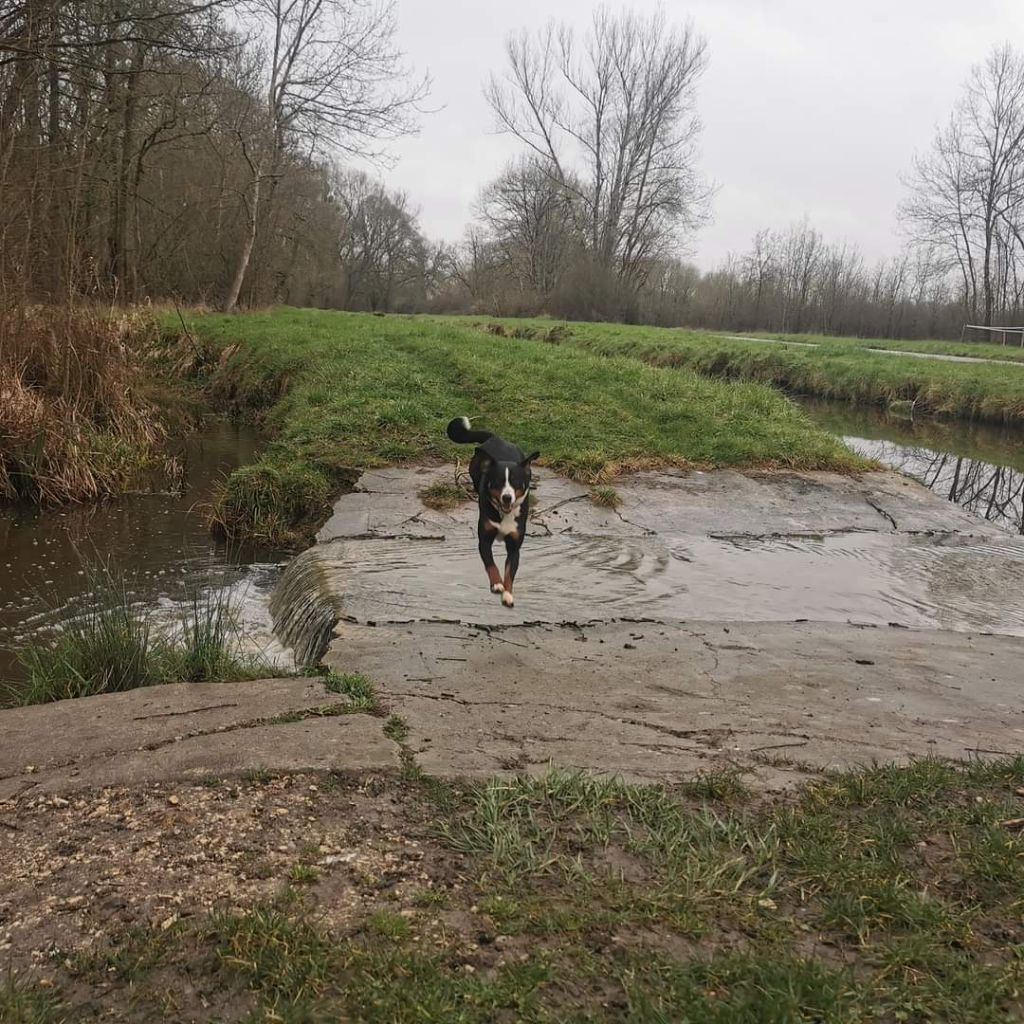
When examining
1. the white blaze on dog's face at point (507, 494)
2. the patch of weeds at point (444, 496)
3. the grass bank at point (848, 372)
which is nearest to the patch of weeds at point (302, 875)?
the white blaze on dog's face at point (507, 494)

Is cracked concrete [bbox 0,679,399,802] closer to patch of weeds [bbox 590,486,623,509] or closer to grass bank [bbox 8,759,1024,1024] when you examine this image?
grass bank [bbox 8,759,1024,1024]

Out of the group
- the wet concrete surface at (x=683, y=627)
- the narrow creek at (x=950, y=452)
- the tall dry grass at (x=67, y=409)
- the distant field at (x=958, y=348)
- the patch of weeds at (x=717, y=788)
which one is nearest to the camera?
the patch of weeds at (x=717, y=788)

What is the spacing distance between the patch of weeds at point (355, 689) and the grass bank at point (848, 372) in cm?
1730

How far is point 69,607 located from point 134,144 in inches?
755

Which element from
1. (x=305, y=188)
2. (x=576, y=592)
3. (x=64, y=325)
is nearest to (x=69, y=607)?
(x=576, y=592)

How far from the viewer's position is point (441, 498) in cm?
844

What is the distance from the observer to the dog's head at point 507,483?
4.87 meters

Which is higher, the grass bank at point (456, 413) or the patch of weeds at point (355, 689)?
the grass bank at point (456, 413)

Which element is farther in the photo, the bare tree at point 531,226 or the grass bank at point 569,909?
the bare tree at point 531,226

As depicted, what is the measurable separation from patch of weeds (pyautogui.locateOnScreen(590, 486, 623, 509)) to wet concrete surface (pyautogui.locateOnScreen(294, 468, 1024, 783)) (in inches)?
5.0

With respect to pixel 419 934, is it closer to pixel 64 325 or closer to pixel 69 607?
pixel 69 607

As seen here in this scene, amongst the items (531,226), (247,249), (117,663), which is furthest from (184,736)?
(531,226)

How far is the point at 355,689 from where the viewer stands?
403 cm

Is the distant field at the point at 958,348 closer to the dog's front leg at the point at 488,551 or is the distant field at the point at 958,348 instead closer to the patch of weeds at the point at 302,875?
the dog's front leg at the point at 488,551
